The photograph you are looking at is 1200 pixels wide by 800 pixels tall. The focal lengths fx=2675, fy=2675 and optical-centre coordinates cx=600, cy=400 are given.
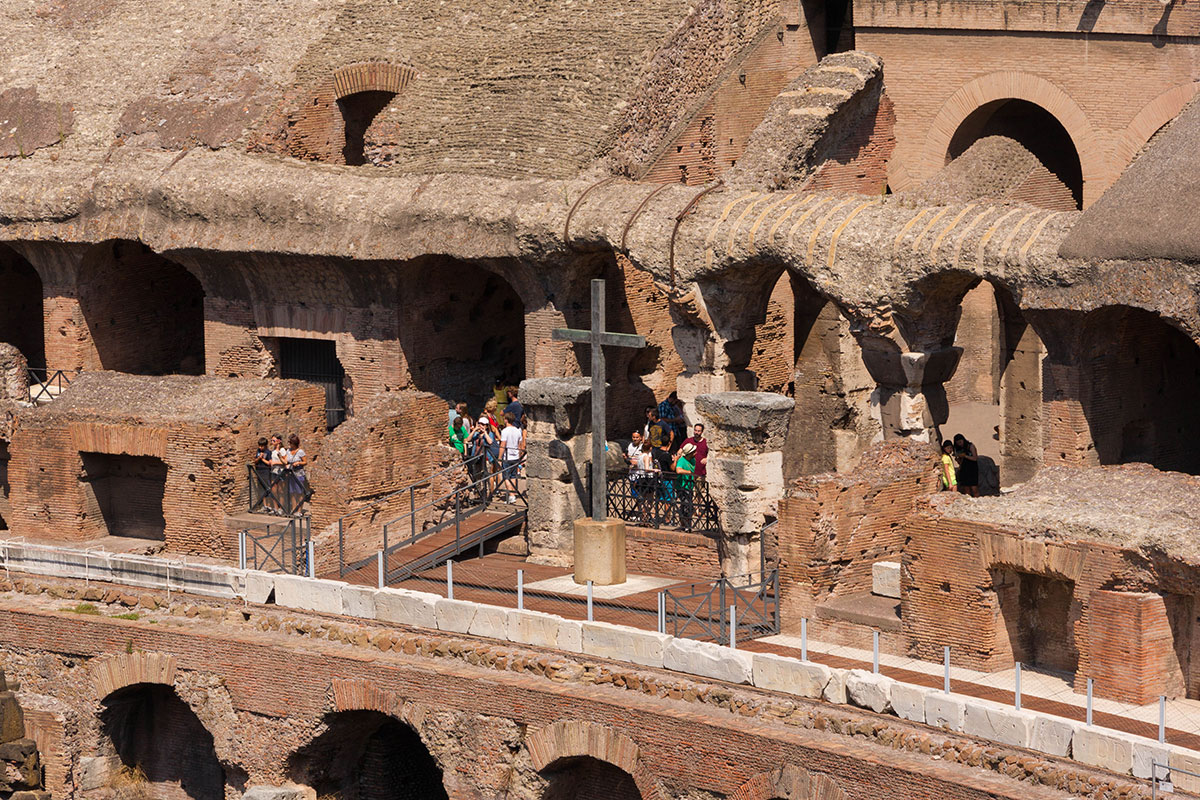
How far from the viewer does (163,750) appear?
30.5 meters

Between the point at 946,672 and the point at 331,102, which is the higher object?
the point at 331,102

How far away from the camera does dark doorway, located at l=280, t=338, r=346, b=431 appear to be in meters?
34.7

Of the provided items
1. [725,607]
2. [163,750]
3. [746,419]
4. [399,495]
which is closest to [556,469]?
[399,495]

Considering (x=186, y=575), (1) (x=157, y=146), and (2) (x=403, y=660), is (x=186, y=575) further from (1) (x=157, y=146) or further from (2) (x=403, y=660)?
(1) (x=157, y=146)

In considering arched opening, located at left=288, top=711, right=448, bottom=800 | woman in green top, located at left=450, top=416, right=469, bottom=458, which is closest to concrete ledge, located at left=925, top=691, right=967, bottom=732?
arched opening, located at left=288, top=711, right=448, bottom=800

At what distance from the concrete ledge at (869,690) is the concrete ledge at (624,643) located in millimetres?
2169

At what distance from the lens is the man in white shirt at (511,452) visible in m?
31.8

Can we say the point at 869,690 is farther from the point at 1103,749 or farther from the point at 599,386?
the point at 599,386

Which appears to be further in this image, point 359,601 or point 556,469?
point 556,469

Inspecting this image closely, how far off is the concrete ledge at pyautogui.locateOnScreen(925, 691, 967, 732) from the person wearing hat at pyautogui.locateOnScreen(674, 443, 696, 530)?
618 cm

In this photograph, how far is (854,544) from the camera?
1097 inches

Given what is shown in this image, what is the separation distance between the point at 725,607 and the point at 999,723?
4596 millimetres

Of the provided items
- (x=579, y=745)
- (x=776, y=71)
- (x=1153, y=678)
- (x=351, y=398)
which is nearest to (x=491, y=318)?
(x=351, y=398)

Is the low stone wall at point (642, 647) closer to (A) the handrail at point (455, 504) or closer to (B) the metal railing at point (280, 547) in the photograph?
(B) the metal railing at point (280, 547)
